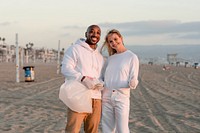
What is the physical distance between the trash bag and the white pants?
209mm

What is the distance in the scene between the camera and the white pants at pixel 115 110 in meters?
3.76

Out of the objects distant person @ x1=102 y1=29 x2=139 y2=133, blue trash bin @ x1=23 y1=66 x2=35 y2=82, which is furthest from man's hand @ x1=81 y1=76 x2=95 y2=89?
blue trash bin @ x1=23 y1=66 x2=35 y2=82

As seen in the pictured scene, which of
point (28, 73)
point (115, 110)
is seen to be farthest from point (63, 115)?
point (28, 73)

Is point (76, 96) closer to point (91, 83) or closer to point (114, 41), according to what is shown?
point (91, 83)

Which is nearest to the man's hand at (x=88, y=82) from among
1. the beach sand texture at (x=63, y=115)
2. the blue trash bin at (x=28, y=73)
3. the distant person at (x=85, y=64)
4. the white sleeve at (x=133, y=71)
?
the distant person at (x=85, y=64)

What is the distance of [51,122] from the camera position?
7.73m

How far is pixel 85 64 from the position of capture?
3.81 m

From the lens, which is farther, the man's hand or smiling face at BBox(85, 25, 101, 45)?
smiling face at BBox(85, 25, 101, 45)

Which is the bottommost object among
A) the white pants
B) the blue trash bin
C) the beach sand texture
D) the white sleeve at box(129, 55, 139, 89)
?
the beach sand texture

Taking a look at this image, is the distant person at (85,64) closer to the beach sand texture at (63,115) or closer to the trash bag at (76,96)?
the trash bag at (76,96)

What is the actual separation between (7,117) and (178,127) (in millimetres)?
4036

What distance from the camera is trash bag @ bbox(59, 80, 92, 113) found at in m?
3.74

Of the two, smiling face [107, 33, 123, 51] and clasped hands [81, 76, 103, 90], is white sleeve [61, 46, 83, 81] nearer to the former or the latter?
clasped hands [81, 76, 103, 90]

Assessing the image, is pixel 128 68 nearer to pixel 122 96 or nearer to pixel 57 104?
pixel 122 96
